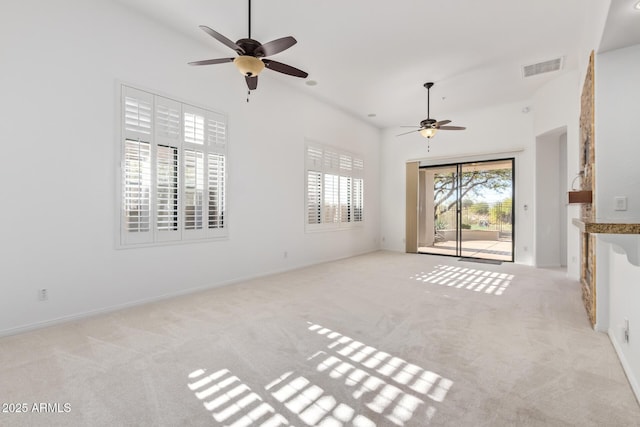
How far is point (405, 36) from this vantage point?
4.11 metres

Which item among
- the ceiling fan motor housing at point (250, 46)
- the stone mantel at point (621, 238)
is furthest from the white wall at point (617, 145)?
the ceiling fan motor housing at point (250, 46)

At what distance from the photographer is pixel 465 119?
7332mm

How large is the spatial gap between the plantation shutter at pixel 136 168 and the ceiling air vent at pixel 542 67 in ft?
19.2

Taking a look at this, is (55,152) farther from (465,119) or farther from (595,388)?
(465,119)

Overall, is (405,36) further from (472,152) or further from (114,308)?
(114,308)

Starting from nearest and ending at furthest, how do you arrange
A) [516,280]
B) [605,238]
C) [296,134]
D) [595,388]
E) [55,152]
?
[595,388], [605,238], [55,152], [516,280], [296,134]

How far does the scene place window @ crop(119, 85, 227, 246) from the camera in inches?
142

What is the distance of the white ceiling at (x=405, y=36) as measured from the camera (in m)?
3.51

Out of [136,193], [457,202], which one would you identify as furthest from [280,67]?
[457,202]

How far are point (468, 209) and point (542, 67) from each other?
139 inches

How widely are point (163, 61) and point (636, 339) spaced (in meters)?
5.38

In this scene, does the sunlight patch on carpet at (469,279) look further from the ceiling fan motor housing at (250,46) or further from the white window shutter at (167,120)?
the white window shutter at (167,120)

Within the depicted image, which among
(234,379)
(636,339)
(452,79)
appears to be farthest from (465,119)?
(234,379)

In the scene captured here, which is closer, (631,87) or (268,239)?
(631,87)
